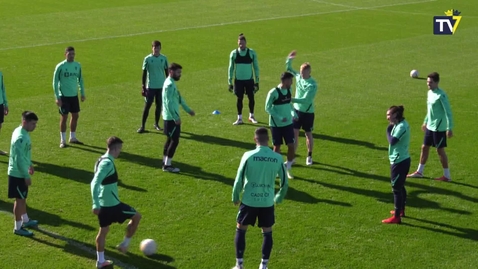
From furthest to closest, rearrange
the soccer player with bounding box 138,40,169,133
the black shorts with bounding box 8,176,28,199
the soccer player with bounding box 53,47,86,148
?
the soccer player with bounding box 138,40,169,133, the soccer player with bounding box 53,47,86,148, the black shorts with bounding box 8,176,28,199

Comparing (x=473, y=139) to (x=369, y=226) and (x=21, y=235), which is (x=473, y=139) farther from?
(x=21, y=235)

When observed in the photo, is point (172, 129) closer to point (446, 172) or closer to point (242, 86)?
point (242, 86)

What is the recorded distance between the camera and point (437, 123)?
16062 millimetres

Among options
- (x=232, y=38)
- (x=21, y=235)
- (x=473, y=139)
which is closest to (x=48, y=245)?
(x=21, y=235)

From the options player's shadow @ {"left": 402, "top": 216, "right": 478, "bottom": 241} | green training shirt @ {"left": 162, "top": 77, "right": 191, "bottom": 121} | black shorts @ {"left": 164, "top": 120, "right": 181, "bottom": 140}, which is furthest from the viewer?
black shorts @ {"left": 164, "top": 120, "right": 181, "bottom": 140}

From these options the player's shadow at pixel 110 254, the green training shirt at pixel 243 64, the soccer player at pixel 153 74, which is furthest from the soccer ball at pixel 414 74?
the player's shadow at pixel 110 254

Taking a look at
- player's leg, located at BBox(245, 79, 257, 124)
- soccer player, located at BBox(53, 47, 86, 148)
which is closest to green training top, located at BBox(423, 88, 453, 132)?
player's leg, located at BBox(245, 79, 257, 124)

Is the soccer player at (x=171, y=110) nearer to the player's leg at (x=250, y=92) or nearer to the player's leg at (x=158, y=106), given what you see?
the player's leg at (x=158, y=106)

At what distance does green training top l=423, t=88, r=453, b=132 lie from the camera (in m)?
15.8

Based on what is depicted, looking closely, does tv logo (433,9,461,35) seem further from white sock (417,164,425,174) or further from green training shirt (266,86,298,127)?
green training shirt (266,86,298,127)

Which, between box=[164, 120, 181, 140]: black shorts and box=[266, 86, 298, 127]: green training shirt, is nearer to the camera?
box=[266, 86, 298, 127]: green training shirt

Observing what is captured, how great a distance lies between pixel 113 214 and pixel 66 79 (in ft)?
24.3

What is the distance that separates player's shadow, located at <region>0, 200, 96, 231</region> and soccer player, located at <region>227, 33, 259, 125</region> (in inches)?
301

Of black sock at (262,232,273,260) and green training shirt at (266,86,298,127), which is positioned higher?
green training shirt at (266,86,298,127)
